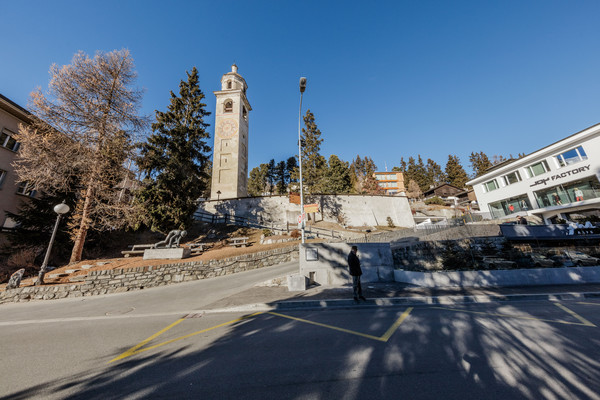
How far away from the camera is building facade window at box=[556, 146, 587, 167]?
2270 centimetres

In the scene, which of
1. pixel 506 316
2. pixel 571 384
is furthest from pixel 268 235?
pixel 571 384

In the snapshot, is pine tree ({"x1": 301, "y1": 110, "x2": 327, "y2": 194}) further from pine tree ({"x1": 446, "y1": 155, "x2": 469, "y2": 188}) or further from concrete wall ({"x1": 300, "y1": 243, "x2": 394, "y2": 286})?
pine tree ({"x1": 446, "y1": 155, "x2": 469, "y2": 188})

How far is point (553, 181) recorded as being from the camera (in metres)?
24.4

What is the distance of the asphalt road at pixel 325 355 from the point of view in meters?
2.71

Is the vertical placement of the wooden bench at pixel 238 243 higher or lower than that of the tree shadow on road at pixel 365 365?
higher

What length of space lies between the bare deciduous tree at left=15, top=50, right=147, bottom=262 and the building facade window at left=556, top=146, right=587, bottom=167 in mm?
44814

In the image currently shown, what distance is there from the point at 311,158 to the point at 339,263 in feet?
90.7

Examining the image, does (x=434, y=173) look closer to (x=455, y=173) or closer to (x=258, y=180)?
(x=455, y=173)

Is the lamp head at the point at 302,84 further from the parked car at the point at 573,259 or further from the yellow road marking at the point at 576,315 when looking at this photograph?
the parked car at the point at 573,259

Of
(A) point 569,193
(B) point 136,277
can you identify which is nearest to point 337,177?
(A) point 569,193

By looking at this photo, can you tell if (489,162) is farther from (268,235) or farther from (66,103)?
(66,103)

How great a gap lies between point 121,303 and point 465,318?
12.6m

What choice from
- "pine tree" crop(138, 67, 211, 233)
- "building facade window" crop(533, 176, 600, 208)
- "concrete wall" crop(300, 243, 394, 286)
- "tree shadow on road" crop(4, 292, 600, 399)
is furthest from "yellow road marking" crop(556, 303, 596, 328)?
"building facade window" crop(533, 176, 600, 208)

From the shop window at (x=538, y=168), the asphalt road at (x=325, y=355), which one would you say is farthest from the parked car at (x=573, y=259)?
the shop window at (x=538, y=168)
